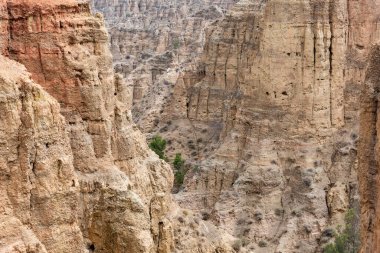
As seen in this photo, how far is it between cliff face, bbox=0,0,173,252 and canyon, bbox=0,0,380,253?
0.05m

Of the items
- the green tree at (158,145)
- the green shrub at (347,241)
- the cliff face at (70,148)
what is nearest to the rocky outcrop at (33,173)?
the cliff face at (70,148)

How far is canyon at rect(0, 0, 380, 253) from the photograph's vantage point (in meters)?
18.5

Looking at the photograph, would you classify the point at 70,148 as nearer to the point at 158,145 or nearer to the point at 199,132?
the point at 158,145

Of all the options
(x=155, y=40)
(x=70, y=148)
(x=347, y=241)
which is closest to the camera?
(x=70, y=148)

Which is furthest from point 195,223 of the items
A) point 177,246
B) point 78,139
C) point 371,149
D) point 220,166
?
point 220,166

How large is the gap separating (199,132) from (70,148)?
32.0 m

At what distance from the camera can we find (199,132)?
2063 inches

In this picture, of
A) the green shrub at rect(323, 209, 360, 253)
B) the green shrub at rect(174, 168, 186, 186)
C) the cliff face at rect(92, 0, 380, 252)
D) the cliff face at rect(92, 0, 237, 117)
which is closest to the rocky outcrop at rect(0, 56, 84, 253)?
the green shrub at rect(323, 209, 360, 253)

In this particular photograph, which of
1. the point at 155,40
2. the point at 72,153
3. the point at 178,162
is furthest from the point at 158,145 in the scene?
the point at 155,40

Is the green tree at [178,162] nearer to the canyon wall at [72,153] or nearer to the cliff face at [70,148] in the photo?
the canyon wall at [72,153]

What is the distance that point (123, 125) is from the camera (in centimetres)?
2759

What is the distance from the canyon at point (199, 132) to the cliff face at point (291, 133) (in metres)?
0.09

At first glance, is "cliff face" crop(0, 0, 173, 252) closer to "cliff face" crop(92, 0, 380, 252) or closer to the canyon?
the canyon

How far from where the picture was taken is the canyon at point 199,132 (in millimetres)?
18484
